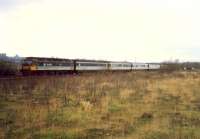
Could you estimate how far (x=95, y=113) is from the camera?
16.1 meters

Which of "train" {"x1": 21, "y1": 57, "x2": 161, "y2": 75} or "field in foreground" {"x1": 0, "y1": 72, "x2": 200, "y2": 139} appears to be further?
"train" {"x1": 21, "y1": 57, "x2": 161, "y2": 75}

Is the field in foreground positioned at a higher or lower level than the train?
lower

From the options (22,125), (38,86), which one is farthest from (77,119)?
(38,86)

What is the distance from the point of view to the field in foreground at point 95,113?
1279 cm

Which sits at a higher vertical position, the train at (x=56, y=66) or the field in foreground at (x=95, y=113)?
the train at (x=56, y=66)

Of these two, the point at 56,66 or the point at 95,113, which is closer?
the point at 95,113

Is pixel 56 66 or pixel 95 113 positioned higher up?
pixel 56 66

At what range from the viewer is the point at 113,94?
21938 millimetres

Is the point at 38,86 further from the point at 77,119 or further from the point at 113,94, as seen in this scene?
the point at 77,119

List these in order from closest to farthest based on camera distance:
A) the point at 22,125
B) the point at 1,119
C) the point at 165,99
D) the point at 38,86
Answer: the point at 22,125, the point at 1,119, the point at 165,99, the point at 38,86

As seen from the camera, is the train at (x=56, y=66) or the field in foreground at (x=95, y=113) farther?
the train at (x=56, y=66)

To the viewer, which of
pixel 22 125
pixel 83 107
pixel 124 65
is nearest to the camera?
pixel 22 125

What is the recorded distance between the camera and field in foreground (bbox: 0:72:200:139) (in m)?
12.8

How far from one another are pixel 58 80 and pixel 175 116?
1361cm
